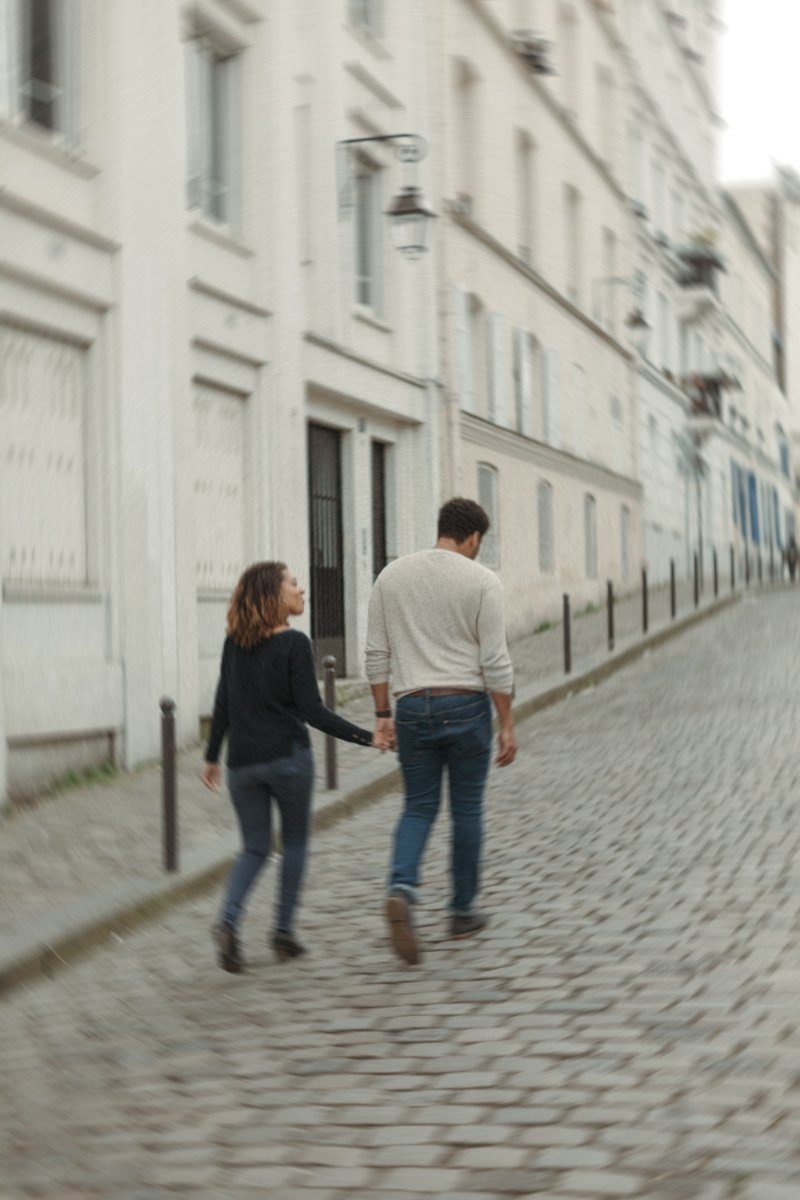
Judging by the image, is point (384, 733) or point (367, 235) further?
point (367, 235)

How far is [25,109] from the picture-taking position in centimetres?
1134

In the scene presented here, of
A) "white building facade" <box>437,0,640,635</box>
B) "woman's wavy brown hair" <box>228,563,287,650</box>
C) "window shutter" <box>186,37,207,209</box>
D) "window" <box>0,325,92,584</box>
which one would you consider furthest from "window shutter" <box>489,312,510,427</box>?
"woman's wavy brown hair" <box>228,563,287,650</box>

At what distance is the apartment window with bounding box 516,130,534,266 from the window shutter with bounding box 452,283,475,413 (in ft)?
12.8

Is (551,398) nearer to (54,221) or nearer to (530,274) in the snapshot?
(530,274)

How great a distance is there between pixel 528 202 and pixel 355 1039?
71.9ft

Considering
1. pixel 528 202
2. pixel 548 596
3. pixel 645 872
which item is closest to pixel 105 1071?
pixel 645 872

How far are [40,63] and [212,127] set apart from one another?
3357 millimetres

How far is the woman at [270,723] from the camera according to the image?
256 inches

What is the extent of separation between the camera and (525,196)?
25.7 metres

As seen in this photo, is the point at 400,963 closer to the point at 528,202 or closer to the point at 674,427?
the point at 528,202

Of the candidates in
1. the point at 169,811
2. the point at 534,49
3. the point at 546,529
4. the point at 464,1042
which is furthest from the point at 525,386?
the point at 464,1042

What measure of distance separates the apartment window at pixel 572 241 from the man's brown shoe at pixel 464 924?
73.5 ft

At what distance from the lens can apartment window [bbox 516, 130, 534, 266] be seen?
25.2 m

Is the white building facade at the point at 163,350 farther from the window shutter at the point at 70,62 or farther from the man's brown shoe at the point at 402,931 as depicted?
the man's brown shoe at the point at 402,931
